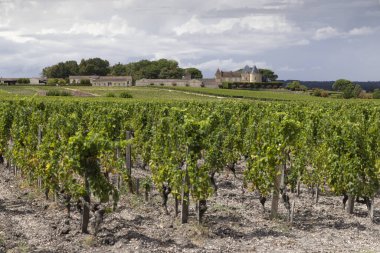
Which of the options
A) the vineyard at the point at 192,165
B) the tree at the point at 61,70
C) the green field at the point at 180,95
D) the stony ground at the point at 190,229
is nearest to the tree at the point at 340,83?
the green field at the point at 180,95

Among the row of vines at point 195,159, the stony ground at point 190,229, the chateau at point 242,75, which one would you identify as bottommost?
the stony ground at point 190,229

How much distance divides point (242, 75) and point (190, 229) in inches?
7260

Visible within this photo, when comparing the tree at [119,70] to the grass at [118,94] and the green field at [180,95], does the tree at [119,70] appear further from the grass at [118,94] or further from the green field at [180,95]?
the grass at [118,94]

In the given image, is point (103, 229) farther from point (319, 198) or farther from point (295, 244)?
point (319, 198)

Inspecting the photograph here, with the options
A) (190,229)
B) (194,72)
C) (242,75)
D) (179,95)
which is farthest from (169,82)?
(190,229)

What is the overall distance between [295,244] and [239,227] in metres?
1.57

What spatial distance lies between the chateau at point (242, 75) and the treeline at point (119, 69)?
1100cm

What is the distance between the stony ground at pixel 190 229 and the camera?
10523mm

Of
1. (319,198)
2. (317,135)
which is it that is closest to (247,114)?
(317,135)

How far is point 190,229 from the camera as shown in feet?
37.9

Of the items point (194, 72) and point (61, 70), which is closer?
point (61, 70)

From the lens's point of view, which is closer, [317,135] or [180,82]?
[317,135]

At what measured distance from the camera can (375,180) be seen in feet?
43.0

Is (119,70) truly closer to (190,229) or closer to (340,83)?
(340,83)
